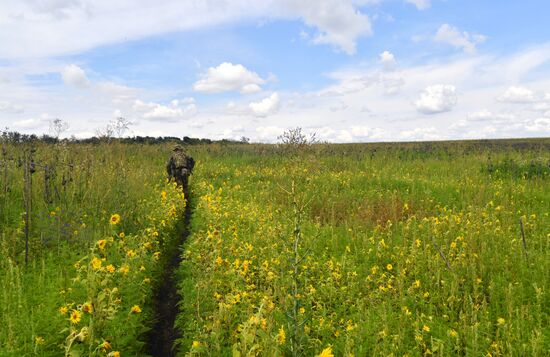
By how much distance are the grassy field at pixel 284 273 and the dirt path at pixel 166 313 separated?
0.18 m

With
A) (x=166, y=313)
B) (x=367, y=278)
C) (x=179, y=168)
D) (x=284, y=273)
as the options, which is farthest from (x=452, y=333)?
(x=179, y=168)

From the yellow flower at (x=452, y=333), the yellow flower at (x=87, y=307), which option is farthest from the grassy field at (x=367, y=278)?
the yellow flower at (x=87, y=307)

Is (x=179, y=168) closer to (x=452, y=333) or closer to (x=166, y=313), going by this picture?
(x=166, y=313)

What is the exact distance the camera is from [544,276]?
17.0 feet

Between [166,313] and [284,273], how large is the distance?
1.93m

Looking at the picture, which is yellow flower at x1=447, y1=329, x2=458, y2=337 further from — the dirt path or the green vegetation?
the green vegetation

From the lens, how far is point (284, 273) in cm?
615

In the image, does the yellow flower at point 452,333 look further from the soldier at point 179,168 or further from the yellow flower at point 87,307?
the soldier at point 179,168

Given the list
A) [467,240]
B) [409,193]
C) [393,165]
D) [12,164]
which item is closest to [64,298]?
[467,240]

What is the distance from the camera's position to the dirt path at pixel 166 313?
16.1 feet

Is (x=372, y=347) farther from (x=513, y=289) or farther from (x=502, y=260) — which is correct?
(x=502, y=260)

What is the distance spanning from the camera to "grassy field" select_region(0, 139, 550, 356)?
3.94 metres

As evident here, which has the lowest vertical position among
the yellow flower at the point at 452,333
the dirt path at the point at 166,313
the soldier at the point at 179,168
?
the dirt path at the point at 166,313

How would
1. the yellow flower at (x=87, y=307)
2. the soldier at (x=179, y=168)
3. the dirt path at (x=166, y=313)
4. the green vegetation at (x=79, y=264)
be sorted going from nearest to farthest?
the yellow flower at (x=87, y=307)
the green vegetation at (x=79, y=264)
the dirt path at (x=166, y=313)
the soldier at (x=179, y=168)
